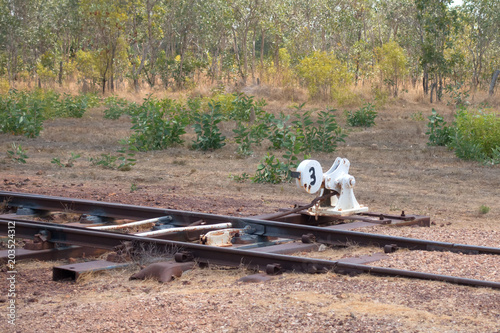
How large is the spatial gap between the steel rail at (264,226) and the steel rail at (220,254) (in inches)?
42.4

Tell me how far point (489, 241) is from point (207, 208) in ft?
11.3

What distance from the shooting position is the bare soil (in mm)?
3543

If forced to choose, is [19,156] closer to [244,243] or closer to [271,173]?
[271,173]

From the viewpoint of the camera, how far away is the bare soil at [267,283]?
354 cm

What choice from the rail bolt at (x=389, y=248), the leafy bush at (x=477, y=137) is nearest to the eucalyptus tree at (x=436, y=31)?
the leafy bush at (x=477, y=137)

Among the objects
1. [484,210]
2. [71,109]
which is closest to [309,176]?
[484,210]

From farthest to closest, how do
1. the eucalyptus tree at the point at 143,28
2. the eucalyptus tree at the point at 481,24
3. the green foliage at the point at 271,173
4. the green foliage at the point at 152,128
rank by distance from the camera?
the eucalyptus tree at the point at 143,28 < the eucalyptus tree at the point at 481,24 < the green foliage at the point at 152,128 < the green foliage at the point at 271,173

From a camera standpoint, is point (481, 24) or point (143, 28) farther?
point (143, 28)

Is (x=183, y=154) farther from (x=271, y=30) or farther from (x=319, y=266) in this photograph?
(x=271, y=30)

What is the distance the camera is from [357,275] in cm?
451

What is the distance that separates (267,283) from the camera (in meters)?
4.39

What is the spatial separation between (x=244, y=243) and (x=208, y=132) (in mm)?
8370

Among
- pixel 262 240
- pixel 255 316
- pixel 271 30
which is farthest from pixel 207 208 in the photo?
pixel 271 30

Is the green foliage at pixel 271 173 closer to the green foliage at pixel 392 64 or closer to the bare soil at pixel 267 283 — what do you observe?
the bare soil at pixel 267 283
